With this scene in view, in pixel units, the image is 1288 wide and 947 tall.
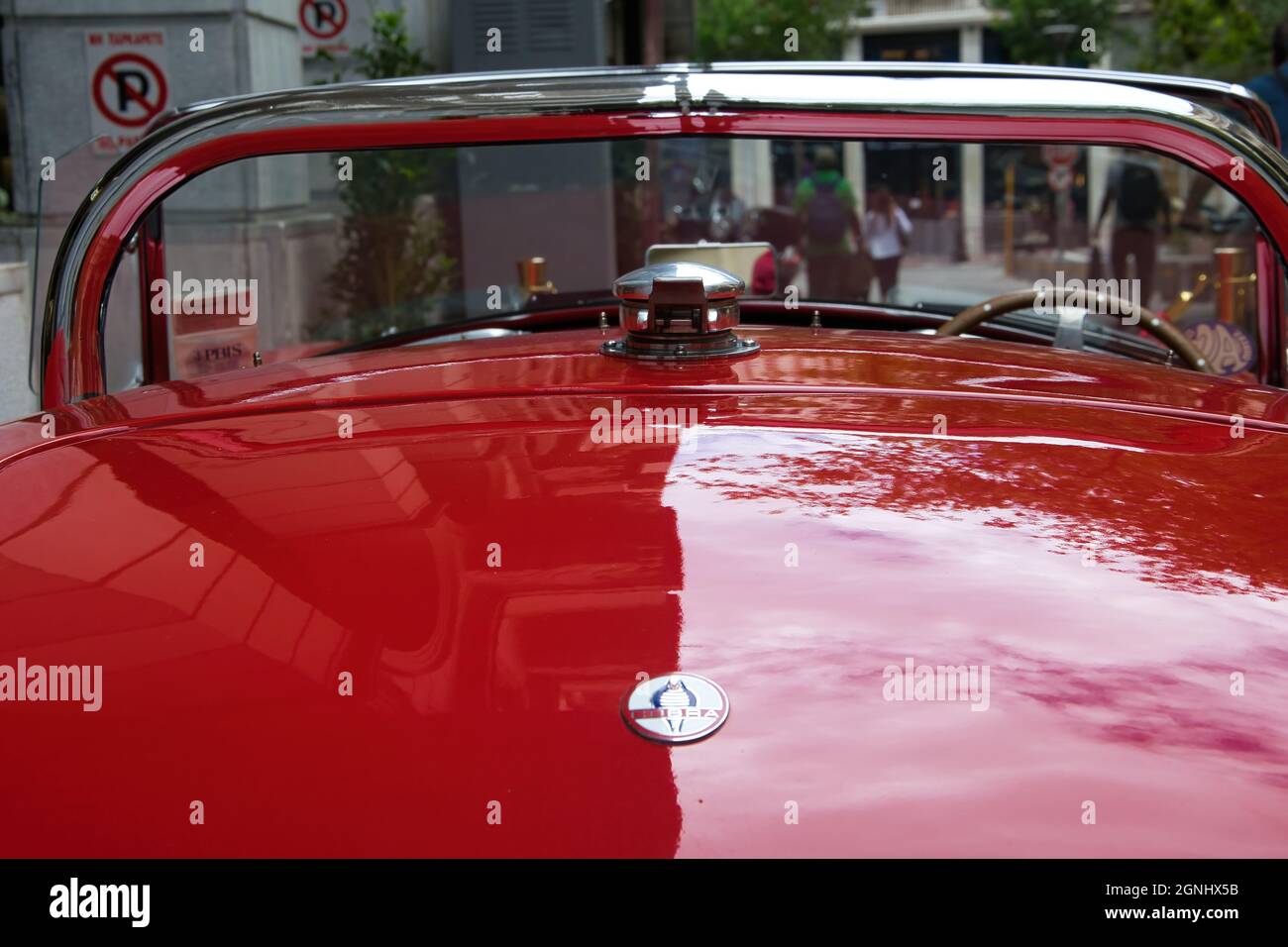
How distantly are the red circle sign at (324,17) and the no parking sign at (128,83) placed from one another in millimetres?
1949

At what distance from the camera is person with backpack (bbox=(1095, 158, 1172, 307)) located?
406 inches

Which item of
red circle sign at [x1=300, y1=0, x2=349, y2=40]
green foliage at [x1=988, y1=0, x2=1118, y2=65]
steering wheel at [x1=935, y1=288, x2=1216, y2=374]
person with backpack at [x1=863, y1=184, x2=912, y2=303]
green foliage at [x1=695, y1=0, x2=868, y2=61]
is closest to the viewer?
steering wheel at [x1=935, y1=288, x2=1216, y2=374]

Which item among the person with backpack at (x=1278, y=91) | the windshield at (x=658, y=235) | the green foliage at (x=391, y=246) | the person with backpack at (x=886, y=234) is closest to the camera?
the windshield at (x=658, y=235)

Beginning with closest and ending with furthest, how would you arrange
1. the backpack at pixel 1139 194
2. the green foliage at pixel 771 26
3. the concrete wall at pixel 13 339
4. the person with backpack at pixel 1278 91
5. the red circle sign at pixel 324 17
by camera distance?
the person with backpack at pixel 1278 91, the concrete wall at pixel 13 339, the red circle sign at pixel 324 17, the backpack at pixel 1139 194, the green foliage at pixel 771 26

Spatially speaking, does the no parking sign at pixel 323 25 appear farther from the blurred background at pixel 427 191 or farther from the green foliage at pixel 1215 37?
the green foliage at pixel 1215 37

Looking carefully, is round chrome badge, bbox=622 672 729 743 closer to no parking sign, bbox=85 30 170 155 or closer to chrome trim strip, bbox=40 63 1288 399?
chrome trim strip, bbox=40 63 1288 399

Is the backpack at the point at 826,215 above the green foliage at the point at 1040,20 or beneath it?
beneath

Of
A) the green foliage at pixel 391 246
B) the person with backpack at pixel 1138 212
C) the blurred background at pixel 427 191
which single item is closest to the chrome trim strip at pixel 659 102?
the blurred background at pixel 427 191

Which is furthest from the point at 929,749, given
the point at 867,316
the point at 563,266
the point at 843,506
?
the point at 563,266

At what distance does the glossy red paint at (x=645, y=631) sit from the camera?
925mm

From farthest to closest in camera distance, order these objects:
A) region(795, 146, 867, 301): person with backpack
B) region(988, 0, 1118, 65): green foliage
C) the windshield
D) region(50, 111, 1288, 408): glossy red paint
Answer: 1. region(988, 0, 1118, 65): green foliage
2. region(795, 146, 867, 301): person with backpack
3. the windshield
4. region(50, 111, 1288, 408): glossy red paint

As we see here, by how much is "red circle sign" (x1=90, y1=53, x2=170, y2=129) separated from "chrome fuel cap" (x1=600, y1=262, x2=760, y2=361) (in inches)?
261

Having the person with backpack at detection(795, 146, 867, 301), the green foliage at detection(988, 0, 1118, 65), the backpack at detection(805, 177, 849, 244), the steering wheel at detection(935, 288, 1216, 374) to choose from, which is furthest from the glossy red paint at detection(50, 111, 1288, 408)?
the green foliage at detection(988, 0, 1118, 65)
